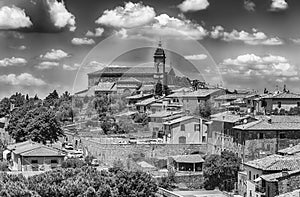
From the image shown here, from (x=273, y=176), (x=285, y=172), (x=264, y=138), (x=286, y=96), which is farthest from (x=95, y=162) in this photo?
(x=286, y=96)

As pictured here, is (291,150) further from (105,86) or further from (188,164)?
(105,86)

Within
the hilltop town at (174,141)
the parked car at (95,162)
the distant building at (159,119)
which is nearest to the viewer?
the hilltop town at (174,141)

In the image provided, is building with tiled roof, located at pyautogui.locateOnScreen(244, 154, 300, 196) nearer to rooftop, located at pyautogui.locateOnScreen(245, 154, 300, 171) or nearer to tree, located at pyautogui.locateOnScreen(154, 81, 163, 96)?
rooftop, located at pyautogui.locateOnScreen(245, 154, 300, 171)

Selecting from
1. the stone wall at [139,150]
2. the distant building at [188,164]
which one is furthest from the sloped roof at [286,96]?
the distant building at [188,164]

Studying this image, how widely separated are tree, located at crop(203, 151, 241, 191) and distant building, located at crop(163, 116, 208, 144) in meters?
7.73

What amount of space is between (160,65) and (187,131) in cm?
1384

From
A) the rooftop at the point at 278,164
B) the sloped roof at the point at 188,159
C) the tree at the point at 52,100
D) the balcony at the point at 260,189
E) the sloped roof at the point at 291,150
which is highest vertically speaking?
the tree at the point at 52,100

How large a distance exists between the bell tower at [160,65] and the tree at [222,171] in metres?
13.1

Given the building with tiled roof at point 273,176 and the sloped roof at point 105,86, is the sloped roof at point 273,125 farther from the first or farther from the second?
the sloped roof at point 105,86

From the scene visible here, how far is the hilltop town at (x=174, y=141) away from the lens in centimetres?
3269

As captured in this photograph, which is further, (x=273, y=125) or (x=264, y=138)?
(x=273, y=125)

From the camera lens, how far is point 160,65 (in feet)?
189

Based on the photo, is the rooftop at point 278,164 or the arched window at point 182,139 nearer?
the rooftop at point 278,164

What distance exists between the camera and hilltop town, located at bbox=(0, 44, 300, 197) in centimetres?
3269
